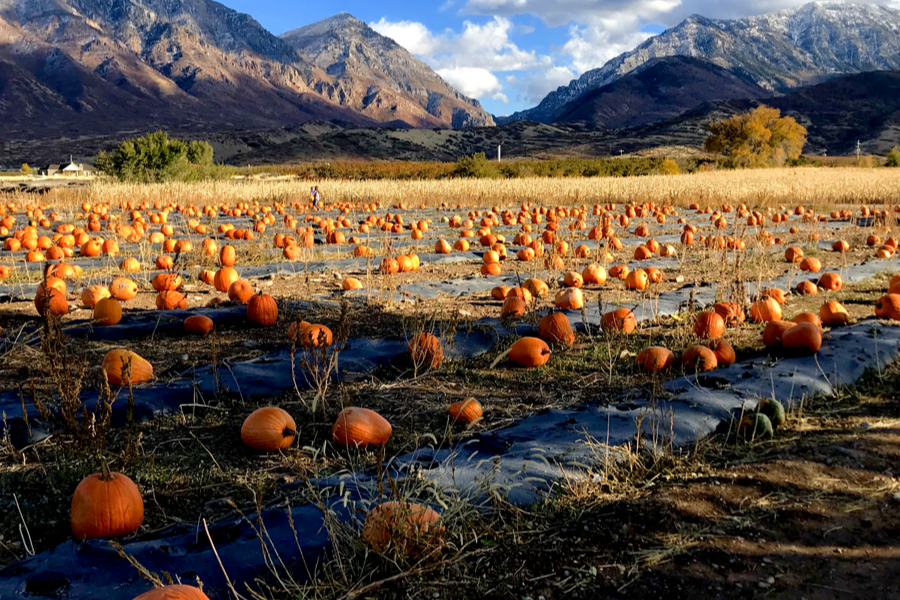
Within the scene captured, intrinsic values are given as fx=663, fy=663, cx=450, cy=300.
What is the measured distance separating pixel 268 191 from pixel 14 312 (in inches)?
603

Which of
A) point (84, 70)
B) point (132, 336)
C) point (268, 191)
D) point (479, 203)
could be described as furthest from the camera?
point (84, 70)

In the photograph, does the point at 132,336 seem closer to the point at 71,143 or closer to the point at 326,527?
the point at 326,527

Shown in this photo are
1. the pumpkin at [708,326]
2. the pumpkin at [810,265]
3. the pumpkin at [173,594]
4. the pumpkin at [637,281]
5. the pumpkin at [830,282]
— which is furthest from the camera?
the pumpkin at [810,265]

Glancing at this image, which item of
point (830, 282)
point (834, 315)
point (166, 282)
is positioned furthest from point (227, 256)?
point (830, 282)

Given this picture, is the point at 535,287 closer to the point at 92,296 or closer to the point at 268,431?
the point at 268,431

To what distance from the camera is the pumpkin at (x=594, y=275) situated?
23.7 feet

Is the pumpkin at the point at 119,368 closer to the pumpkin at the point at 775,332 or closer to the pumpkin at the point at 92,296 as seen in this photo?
the pumpkin at the point at 92,296

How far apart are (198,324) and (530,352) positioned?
2678 mm

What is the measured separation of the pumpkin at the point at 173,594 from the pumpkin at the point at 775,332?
4164mm

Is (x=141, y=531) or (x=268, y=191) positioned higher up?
(x=268, y=191)

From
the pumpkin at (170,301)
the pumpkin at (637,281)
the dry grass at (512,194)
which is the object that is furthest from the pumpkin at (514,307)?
the dry grass at (512,194)

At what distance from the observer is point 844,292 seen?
7145mm

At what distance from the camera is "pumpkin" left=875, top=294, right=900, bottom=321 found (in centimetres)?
540

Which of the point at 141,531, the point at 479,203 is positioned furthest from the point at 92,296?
the point at 479,203
